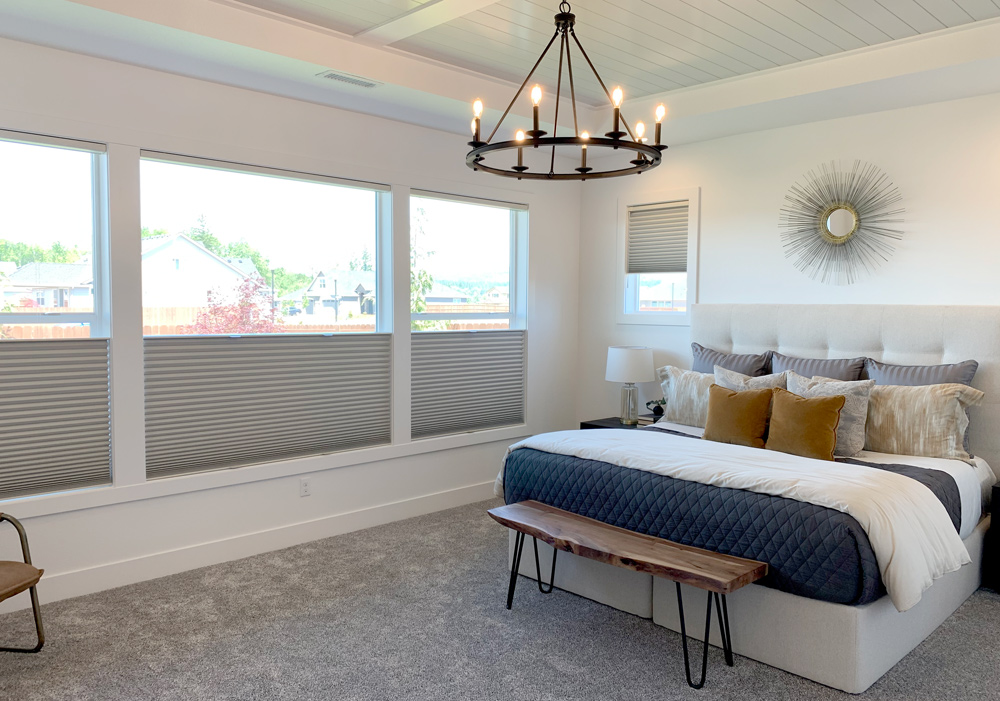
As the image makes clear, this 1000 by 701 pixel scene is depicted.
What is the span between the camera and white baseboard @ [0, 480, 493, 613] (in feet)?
11.3

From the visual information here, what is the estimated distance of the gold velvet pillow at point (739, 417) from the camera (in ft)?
12.2

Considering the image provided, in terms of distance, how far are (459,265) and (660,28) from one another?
2.25 metres

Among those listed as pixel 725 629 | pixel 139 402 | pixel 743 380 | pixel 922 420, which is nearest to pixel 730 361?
pixel 743 380

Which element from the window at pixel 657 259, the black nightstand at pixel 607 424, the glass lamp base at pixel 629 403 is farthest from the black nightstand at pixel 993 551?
the window at pixel 657 259

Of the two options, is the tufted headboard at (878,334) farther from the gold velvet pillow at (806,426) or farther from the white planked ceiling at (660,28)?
the white planked ceiling at (660,28)

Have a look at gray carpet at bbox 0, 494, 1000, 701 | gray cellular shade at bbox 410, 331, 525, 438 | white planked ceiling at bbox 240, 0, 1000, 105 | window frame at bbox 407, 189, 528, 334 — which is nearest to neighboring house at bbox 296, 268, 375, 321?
gray cellular shade at bbox 410, 331, 525, 438

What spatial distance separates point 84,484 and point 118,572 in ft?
1.55

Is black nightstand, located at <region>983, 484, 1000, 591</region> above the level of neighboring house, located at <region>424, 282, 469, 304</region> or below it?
below

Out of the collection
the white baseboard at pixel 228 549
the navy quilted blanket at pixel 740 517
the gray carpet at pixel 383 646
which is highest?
the navy quilted blanket at pixel 740 517

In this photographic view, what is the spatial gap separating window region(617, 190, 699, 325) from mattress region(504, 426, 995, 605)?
6.50 feet

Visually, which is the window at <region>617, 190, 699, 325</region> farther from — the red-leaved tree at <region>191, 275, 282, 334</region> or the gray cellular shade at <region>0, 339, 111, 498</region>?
the gray cellular shade at <region>0, 339, 111, 498</region>

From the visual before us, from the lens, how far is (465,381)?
17.1 feet

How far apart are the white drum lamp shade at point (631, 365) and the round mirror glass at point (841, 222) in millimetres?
1392

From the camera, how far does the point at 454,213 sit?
5.16 m
